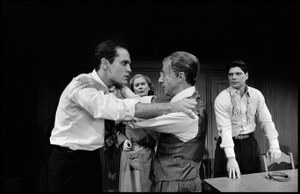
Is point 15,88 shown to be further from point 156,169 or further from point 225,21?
point 225,21

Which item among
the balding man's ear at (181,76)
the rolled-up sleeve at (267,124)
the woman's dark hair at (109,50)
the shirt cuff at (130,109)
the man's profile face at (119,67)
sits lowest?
the rolled-up sleeve at (267,124)

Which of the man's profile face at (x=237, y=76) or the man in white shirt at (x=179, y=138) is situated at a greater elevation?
the man's profile face at (x=237, y=76)

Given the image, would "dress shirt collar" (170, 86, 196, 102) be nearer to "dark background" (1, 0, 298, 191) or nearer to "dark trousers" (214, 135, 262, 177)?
"dark background" (1, 0, 298, 191)

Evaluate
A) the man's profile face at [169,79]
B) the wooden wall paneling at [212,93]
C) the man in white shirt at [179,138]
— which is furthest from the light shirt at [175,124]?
the wooden wall paneling at [212,93]

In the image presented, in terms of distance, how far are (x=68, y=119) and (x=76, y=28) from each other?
29.0 inches

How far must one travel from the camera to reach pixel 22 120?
7.36 feet

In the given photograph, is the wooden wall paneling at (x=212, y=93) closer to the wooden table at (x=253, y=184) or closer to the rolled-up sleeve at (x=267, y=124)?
the rolled-up sleeve at (x=267, y=124)

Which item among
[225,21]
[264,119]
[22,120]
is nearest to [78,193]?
[22,120]

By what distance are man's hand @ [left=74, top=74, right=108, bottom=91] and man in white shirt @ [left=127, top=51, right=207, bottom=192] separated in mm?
358

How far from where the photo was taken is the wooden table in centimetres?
151

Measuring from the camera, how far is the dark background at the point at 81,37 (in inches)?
62.9

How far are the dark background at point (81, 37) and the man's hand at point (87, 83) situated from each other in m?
0.42

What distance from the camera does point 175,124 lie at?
1.51 metres

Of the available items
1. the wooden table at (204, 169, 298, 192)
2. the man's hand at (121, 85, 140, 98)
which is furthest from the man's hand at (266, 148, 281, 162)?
the man's hand at (121, 85, 140, 98)
